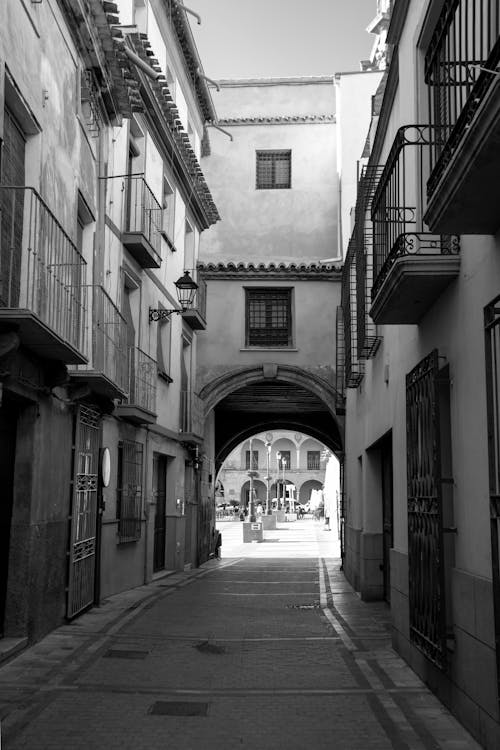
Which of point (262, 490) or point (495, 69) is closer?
point (495, 69)

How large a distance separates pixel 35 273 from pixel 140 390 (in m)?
6.77

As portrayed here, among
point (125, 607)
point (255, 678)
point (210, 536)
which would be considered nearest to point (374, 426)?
point (125, 607)

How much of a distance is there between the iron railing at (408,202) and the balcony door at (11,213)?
3377mm

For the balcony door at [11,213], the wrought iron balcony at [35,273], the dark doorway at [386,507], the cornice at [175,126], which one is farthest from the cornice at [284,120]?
the balcony door at [11,213]

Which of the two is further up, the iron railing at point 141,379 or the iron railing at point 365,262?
the iron railing at point 365,262

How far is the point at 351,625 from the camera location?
11133mm

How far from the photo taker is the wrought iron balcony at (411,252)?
21.5ft

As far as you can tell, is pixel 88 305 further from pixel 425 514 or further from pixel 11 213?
pixel 425 514

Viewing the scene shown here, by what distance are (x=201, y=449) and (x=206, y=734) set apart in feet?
52.6

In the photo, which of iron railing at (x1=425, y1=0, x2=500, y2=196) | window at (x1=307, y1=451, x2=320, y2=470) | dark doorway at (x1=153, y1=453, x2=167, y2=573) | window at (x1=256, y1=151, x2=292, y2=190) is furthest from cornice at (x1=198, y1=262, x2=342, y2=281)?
window at (x1=307, y1=451, x2=320, y2=470)

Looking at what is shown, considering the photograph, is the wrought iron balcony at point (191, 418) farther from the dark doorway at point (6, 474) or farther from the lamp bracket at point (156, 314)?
the dark doorway at point (6, 474)

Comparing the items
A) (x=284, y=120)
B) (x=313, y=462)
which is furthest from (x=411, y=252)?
(x=313, y=462)

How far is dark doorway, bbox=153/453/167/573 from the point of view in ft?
58.7

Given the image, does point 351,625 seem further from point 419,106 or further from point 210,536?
point 210,536
